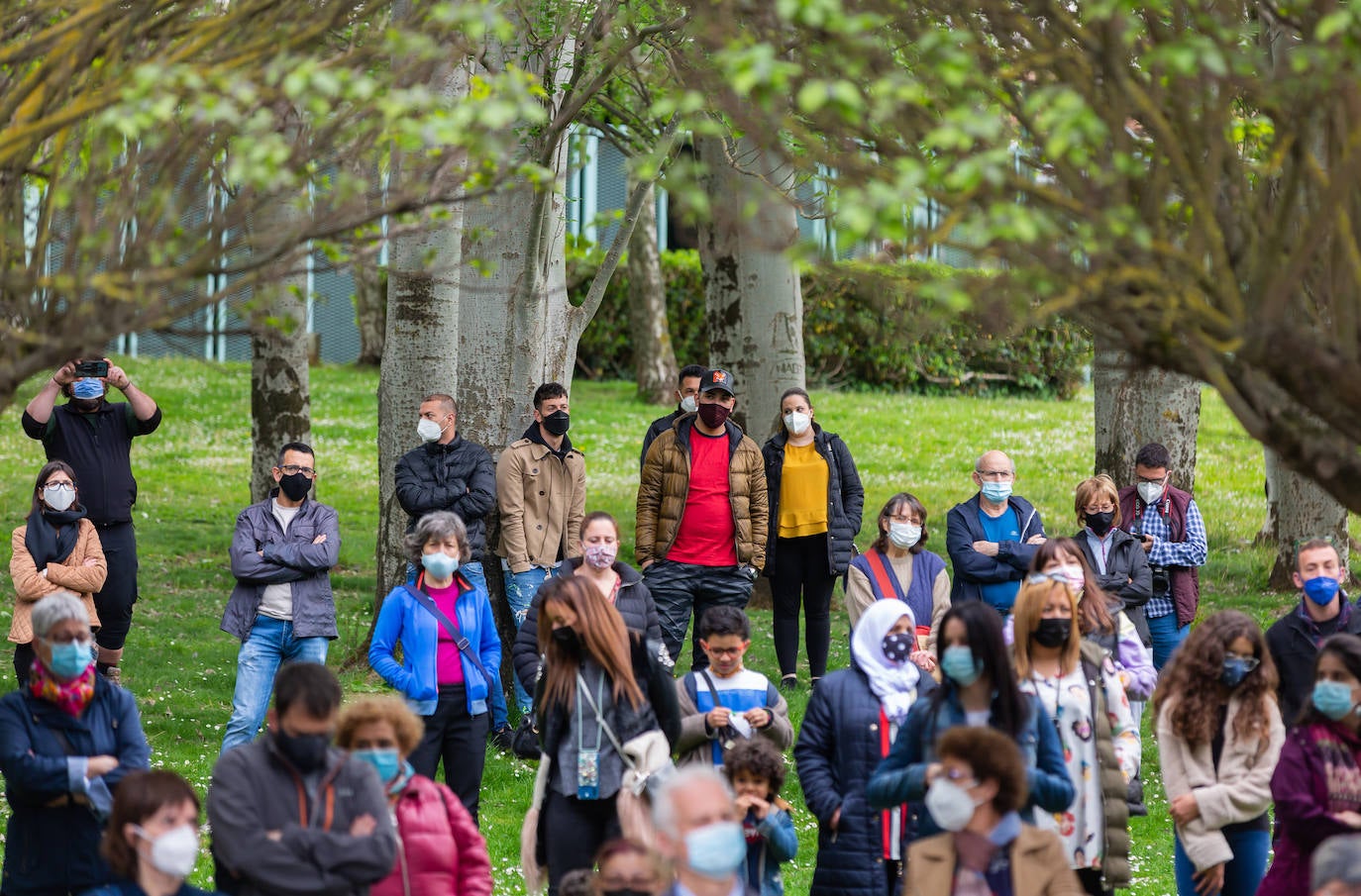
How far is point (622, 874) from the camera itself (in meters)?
5.27

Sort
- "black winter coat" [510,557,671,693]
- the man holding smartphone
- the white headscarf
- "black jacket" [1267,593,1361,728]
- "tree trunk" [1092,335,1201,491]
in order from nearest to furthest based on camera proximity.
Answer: the white headscarf < "black winter coat" [510,557,671,693] < "black jacket" [1267,593,1361,728] < the man holding smartphone < "tree trunk" [1092,335,1201,491]

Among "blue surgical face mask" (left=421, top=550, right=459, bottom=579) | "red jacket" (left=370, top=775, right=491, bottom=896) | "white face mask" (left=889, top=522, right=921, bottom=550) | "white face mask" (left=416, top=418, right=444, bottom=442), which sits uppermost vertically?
"white face mask" (left=416, top=418, right=444, bottom=442)

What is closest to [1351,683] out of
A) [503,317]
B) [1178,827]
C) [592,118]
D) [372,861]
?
[1178,827]

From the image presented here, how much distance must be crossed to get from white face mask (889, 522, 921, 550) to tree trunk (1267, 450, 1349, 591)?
6.74 meters

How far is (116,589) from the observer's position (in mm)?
10375

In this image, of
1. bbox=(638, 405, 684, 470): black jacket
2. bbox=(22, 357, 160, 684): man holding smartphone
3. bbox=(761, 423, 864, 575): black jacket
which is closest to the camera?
bbox=(22, 357, 160, 684): man holding smartphone

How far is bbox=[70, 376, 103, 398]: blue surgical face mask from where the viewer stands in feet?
33.5

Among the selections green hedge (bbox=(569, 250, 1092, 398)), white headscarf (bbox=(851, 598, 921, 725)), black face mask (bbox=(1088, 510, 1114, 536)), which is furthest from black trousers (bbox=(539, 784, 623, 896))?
green hedge (bbox=(569, 250, 1092, 398))

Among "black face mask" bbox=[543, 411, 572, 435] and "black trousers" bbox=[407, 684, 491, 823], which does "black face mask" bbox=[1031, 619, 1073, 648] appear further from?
"black face mask" bbox=[543, 411, 572, 435]

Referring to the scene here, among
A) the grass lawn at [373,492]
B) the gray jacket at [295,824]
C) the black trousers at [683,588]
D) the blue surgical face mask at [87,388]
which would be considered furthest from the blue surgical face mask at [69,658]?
the black trousers at [683,588]

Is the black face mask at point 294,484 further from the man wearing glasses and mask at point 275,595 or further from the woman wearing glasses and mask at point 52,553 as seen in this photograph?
the woman wearing glasses and mask at point 52,553

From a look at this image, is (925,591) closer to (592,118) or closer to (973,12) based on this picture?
(973,12)

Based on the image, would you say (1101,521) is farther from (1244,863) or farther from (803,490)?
(1244,863)

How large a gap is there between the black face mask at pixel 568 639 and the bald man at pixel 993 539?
350 centimetres
